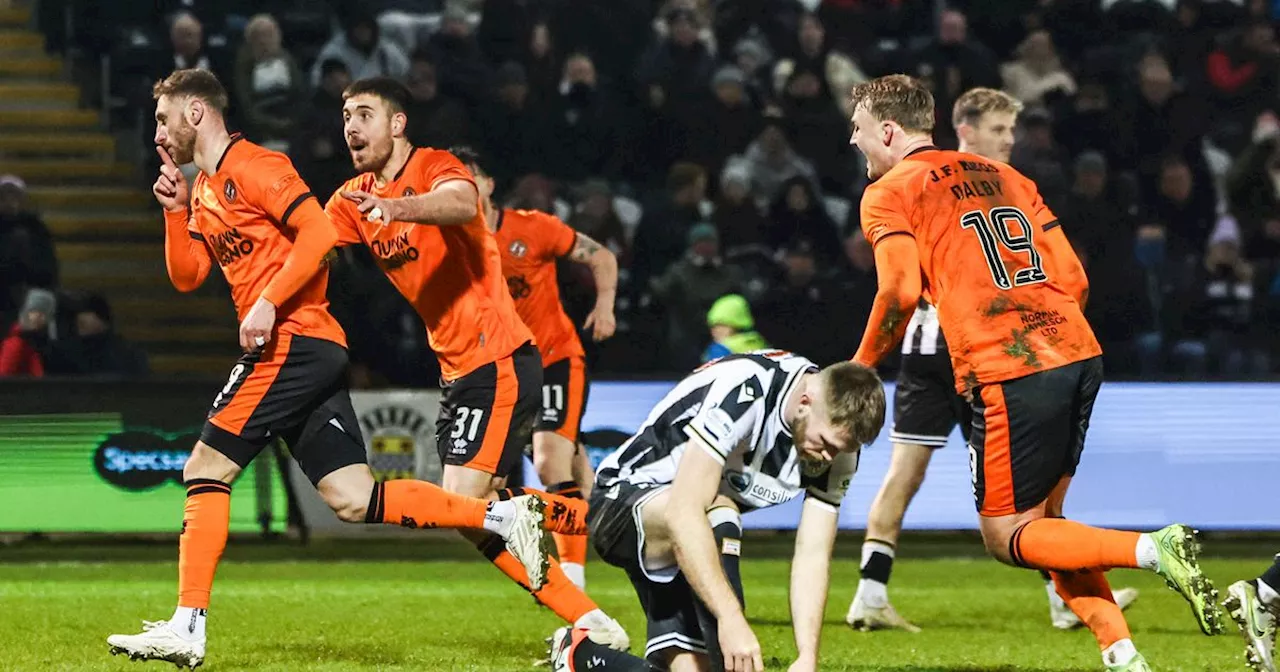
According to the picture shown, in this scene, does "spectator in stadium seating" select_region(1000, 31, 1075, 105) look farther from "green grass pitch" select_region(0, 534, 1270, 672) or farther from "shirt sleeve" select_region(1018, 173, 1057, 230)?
"shirt sleeve" select_region(1018, 173, 1057, 230)

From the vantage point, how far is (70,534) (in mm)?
12062

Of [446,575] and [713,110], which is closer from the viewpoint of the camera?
[446,575]

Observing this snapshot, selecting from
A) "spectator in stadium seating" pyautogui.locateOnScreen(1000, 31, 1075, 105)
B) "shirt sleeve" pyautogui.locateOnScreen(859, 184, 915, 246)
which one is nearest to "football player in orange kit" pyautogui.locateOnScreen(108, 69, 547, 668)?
"shirt sleeve" pyautogui.locateOnScreen(859, 184, 915, 246)

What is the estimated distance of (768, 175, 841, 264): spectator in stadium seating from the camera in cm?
1541

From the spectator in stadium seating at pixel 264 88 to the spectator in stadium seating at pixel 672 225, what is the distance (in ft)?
10.9

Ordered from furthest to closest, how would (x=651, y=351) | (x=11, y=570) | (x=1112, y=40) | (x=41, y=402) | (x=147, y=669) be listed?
(x=1112, y=40)
(x=651, y=351)
(x=41, y=402)
(x=11, y=570)
(x=147, y=669)

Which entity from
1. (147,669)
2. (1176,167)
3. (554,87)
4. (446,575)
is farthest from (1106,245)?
(147,669)

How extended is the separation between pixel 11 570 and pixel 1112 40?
11776 mm

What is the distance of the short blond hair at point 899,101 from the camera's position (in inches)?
263

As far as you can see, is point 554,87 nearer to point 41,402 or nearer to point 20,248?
point 20,248

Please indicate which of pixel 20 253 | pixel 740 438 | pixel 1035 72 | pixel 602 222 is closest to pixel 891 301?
pixel 740 438

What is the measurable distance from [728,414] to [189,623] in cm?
264

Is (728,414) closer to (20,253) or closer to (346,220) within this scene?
(346,220)

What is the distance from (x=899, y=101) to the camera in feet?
21.9
